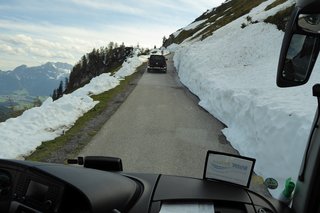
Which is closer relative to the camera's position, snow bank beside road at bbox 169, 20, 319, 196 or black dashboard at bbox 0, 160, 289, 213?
black dashboard at bbox 0, 160, 289, 213

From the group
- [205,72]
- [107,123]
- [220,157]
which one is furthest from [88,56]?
[220,157]

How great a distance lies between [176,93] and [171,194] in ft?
63.7

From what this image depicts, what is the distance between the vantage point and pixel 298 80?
253cm

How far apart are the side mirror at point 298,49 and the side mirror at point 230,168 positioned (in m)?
0.70

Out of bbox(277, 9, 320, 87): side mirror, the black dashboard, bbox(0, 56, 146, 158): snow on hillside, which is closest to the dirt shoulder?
bbox(0, 56, 146, 158): snow on hillside

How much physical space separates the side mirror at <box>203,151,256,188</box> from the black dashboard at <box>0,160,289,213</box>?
52 mm

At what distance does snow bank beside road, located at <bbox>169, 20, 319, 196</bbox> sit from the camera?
→ 8.08 m

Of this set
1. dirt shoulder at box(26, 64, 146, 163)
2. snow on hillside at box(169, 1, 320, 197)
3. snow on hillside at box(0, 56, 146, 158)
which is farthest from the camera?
snow on hillside at box(0, 56, 146, 158)

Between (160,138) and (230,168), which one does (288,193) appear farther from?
(160,138)

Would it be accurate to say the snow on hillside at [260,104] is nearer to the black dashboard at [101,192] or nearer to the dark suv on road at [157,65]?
the black dashboard at [101,192]

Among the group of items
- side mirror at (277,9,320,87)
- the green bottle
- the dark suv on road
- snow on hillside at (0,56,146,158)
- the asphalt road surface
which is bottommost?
snow on hillside at (0,56,146,158)

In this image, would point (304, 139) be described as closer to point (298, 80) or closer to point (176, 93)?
point (298, 80)

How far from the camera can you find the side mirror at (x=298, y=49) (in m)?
2.26

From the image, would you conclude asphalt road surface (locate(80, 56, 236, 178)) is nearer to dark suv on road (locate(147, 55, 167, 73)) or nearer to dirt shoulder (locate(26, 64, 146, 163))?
dirt shoulder (locate(26, 64, 146, 163))
